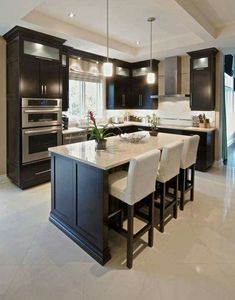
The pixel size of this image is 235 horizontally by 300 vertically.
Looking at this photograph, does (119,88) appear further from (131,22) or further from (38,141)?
(38,141)

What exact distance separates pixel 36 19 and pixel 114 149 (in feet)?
8.11

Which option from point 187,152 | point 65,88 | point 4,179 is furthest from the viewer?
point 65,88

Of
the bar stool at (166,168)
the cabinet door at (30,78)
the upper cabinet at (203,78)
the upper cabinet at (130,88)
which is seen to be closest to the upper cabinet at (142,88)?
the upper cabinet at (130,88)

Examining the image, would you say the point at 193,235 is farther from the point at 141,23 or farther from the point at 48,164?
the point at 141,23

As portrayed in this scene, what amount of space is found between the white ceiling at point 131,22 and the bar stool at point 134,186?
2.08 metres

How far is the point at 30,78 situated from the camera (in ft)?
13.3

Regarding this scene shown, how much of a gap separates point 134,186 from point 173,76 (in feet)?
15.0

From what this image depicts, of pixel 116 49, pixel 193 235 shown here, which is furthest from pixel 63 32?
pixel 193 235

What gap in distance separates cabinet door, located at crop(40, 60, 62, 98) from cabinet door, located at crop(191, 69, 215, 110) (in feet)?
10.2

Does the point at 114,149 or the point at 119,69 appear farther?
the point at 119,69

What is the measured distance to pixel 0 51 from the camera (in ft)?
13.9

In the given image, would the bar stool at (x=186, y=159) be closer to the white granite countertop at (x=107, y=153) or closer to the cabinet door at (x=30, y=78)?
the white granite countertop at (x=107, y=153)

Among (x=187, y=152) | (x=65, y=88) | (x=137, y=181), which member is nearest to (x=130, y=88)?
(x=65, y=88)

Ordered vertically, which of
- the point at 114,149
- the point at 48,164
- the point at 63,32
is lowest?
the point at 48,164
